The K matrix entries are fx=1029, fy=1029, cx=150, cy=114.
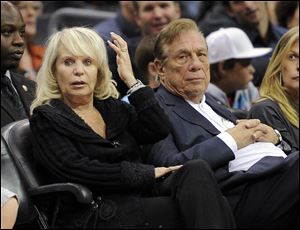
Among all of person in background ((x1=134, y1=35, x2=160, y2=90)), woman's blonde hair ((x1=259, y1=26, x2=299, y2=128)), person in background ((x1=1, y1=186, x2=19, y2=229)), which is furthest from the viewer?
person in background ((x1=134, y1=35, x2=160, y2=90))

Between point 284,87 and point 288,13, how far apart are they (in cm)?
243

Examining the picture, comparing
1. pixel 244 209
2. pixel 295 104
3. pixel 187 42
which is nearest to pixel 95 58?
pixel 187 42

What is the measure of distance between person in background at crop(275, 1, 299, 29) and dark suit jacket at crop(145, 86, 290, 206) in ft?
9.98

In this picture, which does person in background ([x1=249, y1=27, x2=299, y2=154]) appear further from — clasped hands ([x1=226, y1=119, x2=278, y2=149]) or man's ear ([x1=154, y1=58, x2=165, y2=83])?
man's ear ([x1=154, y1=58, x2=165, y2=83])

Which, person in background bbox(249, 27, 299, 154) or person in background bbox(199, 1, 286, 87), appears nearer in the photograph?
person in background bbox(249, 27, 299, 154)

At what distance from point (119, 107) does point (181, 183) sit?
0.72m

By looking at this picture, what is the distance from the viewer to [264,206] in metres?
5.42

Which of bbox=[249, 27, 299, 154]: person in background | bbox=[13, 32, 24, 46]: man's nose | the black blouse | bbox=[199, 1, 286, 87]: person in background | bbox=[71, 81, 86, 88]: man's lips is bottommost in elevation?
bbox=[199, 1, 286, 87]: person in background

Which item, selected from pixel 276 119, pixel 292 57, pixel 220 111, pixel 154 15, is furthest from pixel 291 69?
pixel 154 15

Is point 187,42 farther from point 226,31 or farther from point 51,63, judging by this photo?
point 226,31

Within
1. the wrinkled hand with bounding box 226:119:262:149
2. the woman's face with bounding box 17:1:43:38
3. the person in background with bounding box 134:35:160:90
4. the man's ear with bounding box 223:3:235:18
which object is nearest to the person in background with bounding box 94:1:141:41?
the woman's face with bounding box 17:1:43:38

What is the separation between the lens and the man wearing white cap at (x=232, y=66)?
26.2 feet

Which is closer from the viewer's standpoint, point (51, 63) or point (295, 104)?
point (51, 63)

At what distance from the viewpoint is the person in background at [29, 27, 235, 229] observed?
5.24m
